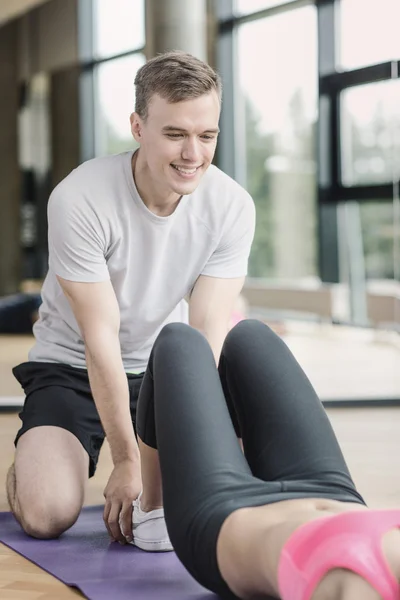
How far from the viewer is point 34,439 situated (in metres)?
2.03

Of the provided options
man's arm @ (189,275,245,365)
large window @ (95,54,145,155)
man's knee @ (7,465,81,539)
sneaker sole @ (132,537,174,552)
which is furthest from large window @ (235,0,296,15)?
sneaker sole @ (132,537,174,552)

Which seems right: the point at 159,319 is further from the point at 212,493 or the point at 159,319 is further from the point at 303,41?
the point at 303,41

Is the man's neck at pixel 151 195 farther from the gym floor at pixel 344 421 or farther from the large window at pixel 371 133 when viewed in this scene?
the large window at pixel 371 133

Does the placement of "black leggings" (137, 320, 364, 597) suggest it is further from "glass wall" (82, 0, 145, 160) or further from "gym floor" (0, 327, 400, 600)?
"glass wall" (82, 0, 145, 160)

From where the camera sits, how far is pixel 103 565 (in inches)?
69.0

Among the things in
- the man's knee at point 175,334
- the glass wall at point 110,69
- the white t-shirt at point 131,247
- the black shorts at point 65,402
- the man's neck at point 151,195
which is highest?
the glass wall at point 110,69

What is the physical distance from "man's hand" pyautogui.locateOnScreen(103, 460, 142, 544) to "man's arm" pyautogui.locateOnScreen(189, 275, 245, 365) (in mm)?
360

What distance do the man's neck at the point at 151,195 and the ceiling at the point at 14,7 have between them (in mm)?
2812

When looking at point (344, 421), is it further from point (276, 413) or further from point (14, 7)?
point (14, 7)

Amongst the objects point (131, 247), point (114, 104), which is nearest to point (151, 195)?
point (131, 247)

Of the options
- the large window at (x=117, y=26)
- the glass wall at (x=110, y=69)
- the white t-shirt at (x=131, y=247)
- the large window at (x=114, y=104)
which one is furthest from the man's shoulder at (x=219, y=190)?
the large window at (x=114, y=104)

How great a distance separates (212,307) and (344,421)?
1.61m

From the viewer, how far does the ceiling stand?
4603mm

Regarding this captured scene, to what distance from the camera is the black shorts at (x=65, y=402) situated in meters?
2.10
